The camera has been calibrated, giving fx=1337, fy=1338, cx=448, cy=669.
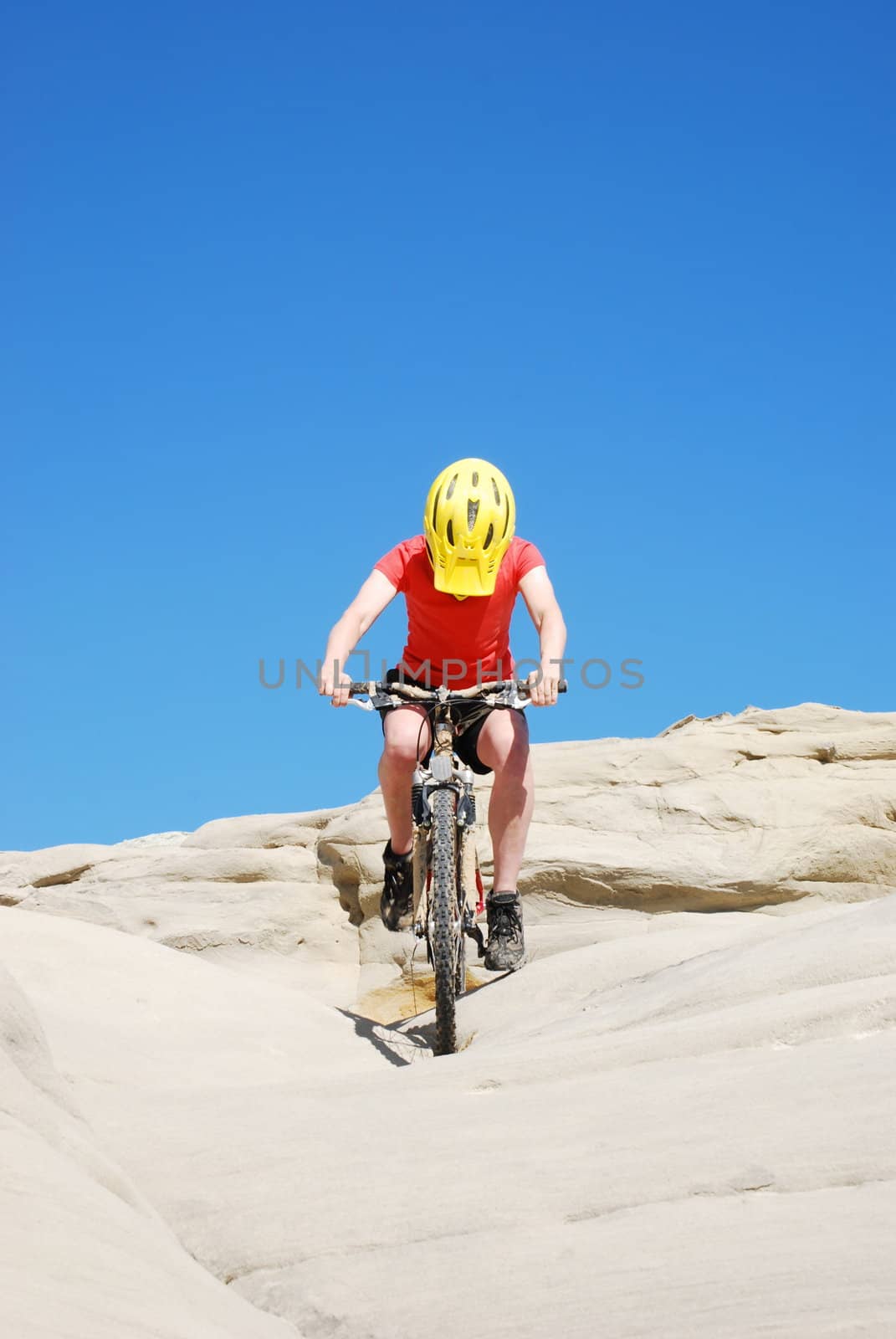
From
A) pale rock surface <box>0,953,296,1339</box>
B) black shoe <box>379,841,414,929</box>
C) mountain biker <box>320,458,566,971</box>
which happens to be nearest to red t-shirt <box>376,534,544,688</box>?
mountain biker <box>320,458,566,971</box>

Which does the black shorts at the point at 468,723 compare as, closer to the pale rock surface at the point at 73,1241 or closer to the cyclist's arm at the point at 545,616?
the cyclist's arm at the point at 545,616

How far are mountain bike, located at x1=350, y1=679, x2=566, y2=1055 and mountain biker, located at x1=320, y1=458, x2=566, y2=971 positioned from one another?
13cm

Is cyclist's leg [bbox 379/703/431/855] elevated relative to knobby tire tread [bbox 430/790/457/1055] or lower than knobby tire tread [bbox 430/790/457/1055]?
elevated

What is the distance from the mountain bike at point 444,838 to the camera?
16.8ft

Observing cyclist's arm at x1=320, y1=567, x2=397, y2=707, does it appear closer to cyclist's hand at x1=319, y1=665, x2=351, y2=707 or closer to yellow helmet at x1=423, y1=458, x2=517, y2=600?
cyclist's hand at x1=319, y1=665, x2=351, y2=707

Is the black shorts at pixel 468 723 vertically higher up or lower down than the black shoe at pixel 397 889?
higher up

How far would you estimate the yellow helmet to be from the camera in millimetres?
5719

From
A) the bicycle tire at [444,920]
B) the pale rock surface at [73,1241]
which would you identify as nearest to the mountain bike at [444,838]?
the bicycle tire at [444,920]

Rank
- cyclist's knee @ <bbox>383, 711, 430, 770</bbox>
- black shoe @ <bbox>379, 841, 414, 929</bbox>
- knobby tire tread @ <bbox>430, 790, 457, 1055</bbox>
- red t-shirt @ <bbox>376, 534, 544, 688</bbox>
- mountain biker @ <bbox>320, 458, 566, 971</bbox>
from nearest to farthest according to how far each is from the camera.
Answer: knobby tire tread @ <bbox>430, 790, 457, 1055</bbox>
cyclist's knee @ <bbox>383, 711, 430, 770</bbox>
mountain biker @ <bbox>320, 458, 566, 971</bbox>
black shoe @ <bbox>379, 841, 414, 929</bbox>
red t-shirt @ <bbox>376, 534, 544, 688</bbox>

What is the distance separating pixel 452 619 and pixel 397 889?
1.21 metres

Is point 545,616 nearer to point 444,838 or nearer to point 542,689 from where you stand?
point 542,689

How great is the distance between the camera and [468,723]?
18.8 ft

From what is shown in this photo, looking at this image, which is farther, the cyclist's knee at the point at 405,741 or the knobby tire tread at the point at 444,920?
the cyclist's knee at the point at 405,741

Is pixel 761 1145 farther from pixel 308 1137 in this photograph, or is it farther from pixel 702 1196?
pixel 308 1137
